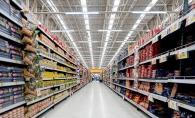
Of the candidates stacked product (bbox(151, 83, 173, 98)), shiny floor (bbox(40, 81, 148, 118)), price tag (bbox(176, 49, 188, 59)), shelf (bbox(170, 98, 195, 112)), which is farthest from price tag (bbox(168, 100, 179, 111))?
shiny floor (bbox(40, 81, 148, 118))

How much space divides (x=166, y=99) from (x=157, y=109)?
2.81 ft

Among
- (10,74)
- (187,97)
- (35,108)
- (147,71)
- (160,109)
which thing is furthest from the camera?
(147,71)

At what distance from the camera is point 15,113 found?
268cm

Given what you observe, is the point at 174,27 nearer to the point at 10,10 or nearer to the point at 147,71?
the point at 147,71

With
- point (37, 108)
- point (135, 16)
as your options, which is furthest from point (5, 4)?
point (135, 16)

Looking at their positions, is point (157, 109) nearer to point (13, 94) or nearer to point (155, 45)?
point (155, 45)

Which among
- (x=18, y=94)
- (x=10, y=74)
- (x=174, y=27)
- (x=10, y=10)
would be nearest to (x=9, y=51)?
(x=10, y=74)

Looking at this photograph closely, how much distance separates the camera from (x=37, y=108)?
3654mm

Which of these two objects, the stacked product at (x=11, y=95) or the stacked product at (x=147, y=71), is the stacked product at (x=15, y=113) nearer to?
the stacked product at (x=11, y=95)

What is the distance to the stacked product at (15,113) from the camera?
2.43 m

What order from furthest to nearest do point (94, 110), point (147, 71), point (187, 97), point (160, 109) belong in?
point (94, 110), point (147, 71), point (160, 109), point (187, 97)

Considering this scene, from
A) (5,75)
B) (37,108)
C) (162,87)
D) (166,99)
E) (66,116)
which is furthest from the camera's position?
(66,116)

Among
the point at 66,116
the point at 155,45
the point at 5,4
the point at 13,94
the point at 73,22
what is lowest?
the point at 66,116

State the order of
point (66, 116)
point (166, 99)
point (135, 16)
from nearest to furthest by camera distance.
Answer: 1. point (166, 99)
2. point (66, 116)
3. point (135, 16)
